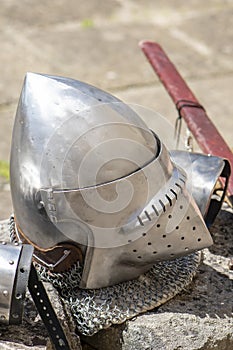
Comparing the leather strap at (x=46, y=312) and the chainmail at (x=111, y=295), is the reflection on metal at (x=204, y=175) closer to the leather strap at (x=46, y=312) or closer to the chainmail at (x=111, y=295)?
the chainmail at (x=111, y=295)

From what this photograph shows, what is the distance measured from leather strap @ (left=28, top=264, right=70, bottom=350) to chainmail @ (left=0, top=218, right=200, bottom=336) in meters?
0.08

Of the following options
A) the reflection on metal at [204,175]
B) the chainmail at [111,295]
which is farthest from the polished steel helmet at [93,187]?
the reflection on metal at [204,175]

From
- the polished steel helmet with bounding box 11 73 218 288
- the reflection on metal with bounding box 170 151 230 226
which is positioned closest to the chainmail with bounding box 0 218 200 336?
the polished steel helmet with bounding box 11 73 218 288

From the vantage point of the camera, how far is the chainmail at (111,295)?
6.15 feet

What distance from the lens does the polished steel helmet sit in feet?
5.81

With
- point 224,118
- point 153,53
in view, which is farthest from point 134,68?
point 153,53

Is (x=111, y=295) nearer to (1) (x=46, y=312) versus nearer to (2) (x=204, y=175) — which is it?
(1) (x=46, y=312)

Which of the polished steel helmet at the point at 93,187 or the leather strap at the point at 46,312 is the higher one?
the polished steel helmet at the point at 93,187

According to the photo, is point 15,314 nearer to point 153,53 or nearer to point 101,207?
point 101,207

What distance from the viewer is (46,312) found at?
1.84m

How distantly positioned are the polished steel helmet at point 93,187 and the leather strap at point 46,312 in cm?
8

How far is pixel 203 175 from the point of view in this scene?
210 centimetres

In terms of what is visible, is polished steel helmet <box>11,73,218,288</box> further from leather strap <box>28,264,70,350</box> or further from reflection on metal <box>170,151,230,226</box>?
reflection on metal <box>170,151,230,226</box>

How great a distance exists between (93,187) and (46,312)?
0.30 m
